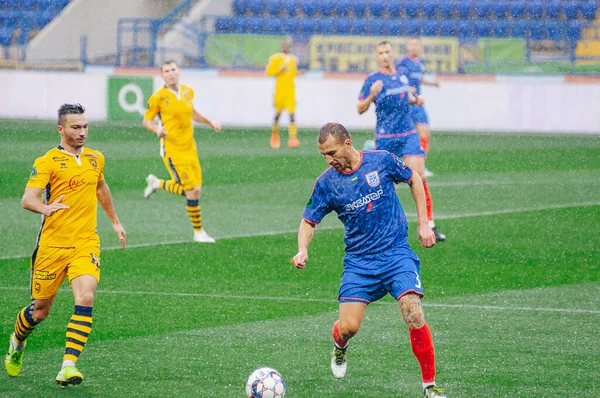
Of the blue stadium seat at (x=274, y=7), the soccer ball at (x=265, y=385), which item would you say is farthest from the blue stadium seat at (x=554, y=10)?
the soccer ball at (x=265, y=385)

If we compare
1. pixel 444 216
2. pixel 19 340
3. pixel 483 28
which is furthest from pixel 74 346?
pixel 483 28

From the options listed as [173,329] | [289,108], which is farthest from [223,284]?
[289,108]

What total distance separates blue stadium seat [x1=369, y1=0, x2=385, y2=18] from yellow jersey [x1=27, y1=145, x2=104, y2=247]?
26.1m

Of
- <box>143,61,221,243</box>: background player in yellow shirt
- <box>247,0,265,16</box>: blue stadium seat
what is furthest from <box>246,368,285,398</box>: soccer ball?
<box>247,0,265,16</box>: blue stadium seat

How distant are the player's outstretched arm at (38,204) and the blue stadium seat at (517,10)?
2554 cm

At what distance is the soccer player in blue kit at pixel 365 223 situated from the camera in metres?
6.59

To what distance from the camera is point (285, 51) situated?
2431 cm

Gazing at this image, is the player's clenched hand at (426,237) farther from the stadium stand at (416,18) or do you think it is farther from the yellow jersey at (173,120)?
the stadium stand at (416,18)

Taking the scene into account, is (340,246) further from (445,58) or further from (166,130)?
(445,58)

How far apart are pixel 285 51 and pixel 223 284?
14831mm

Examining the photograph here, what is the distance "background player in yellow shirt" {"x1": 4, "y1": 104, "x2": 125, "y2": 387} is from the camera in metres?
6.94

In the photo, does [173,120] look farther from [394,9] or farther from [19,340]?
[394,9]

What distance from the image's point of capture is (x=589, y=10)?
98.0ft

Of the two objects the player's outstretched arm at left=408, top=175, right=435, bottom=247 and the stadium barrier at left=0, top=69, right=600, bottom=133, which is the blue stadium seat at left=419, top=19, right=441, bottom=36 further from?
the player's outstretched arm at left=408, top=175, right=435, bottom=247
